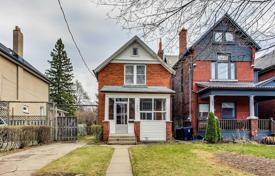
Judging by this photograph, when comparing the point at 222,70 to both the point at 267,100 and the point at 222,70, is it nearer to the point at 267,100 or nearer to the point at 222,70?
the point at 222,70

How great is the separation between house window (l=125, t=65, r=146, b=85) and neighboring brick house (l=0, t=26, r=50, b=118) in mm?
6169

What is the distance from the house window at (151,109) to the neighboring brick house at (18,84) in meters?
6.42

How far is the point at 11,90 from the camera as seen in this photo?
78.9 ft

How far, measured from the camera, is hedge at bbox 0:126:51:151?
14.1 metres

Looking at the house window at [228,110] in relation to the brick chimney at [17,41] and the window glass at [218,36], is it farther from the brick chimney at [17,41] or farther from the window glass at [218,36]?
the window glass at [218,36]

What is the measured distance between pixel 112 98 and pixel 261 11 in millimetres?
17691

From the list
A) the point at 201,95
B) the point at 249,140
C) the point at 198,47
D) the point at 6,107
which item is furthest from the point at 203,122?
the point at 198,47

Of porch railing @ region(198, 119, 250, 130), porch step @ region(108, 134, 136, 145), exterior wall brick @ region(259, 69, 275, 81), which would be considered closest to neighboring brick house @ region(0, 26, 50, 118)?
porch step @ region(108, 134, 136, 145)

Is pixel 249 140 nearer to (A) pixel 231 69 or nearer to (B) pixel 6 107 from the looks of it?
(A) pixel 231 69

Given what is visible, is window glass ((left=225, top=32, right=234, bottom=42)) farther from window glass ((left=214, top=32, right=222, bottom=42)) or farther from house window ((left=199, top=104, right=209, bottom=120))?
house window ((left=199, top=104, right=209, bottom=120))

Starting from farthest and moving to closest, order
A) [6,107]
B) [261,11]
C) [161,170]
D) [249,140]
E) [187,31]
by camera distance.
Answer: [249,140] → [6,107] → [161,170] → [187,31] → [261,11]

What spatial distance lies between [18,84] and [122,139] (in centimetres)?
1002

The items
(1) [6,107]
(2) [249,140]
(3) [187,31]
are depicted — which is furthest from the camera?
(2) [249,140]

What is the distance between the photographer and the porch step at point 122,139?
67.5 feet
